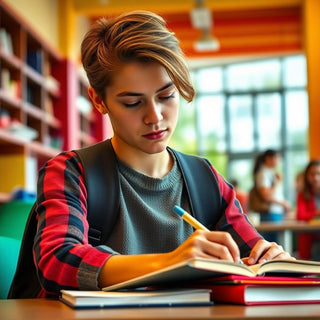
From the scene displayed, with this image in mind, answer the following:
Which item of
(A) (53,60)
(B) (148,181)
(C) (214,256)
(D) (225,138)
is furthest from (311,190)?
(D) (225,138)

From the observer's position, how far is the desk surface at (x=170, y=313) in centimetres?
77

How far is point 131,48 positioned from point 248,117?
12.2 metres

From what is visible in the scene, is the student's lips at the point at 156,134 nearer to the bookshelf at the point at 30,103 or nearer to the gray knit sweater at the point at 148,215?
the gray knit sweater at the point at 148,215

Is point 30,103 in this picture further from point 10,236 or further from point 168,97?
point 168,97

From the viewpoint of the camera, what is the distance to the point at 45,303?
39.5 inches

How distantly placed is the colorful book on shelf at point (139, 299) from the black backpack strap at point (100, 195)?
1.27 ft

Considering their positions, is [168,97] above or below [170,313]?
above

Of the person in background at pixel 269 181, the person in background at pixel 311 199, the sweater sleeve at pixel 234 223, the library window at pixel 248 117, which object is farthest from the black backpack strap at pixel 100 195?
the library window at pixel 248 117

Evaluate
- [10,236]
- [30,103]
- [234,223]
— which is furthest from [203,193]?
[30,103]

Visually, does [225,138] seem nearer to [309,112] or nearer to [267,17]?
[267,17]

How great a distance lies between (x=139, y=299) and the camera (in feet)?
2.96

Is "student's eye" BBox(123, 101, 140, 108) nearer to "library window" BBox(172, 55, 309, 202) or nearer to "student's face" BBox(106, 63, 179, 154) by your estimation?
"student's face" BBox(106, 63, 179, 154)

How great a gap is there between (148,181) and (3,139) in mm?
4719

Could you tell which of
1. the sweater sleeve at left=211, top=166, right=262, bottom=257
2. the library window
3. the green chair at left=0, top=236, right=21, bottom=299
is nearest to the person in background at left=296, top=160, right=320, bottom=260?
the sweater sleeve at left=211, top=166, right=262, bottom=257
